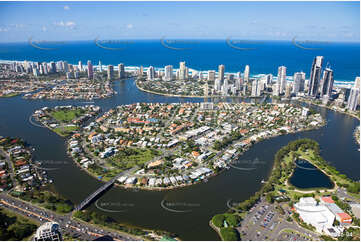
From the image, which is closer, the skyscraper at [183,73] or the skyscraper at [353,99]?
the skyscraper at [353,99]

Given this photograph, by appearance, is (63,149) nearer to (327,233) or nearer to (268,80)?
(327,233)

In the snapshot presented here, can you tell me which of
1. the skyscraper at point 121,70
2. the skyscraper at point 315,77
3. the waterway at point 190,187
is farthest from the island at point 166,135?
the skyscraper at point 121,70

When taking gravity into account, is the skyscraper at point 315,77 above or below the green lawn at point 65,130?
above

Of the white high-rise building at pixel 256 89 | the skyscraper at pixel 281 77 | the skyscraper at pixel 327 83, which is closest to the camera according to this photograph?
the skyscraper at pixel 327 83

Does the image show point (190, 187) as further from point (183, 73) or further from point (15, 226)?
point (183, 73)

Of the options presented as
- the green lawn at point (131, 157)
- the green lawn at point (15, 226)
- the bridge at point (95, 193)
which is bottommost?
the green lawn at point (15, 226)

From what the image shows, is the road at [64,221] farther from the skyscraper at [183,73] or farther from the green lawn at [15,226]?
the skyscraper at [183,73]

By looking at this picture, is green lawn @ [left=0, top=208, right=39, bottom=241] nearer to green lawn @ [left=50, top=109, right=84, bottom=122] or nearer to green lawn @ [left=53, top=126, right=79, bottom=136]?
green lawn @ [left=53, top=126, right=79, bottom=136]

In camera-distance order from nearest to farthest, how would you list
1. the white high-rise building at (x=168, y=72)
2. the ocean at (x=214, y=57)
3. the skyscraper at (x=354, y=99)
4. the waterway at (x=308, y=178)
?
the waterway at (x=308, y=178) → the skyscraper at (x=354, y=99) → the ocean at (x=214, y=57) → the white high-rise building at (x=168, y=72)
